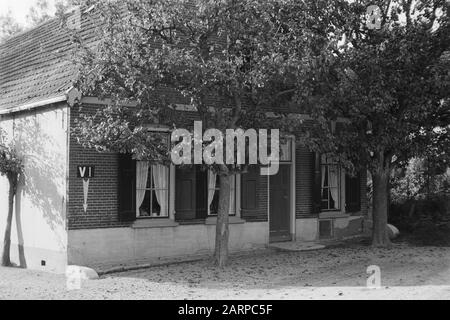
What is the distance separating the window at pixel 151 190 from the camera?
520 inches

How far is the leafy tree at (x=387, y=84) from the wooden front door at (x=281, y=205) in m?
2.49

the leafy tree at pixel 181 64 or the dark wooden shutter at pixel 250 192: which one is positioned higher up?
the leafy tree at pixel 181 64

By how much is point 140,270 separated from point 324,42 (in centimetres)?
616

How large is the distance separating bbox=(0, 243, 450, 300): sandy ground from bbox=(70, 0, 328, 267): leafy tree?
2309 millimetres

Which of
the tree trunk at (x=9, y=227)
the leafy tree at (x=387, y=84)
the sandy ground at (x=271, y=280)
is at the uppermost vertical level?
the leafy tree at (x=387, y=84)

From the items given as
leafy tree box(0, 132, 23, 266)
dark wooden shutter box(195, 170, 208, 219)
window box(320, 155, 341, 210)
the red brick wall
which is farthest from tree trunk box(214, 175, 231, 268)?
window box(320, 155, 341, 210)

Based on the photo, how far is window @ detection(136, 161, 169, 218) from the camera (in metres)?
13.2

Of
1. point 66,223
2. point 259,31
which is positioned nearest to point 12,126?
point 66,223

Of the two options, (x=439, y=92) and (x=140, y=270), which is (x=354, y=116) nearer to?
(x=439, y=92)

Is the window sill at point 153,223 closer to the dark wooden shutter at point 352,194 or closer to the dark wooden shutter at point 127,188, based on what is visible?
the dark wooden shutter at point 127,188

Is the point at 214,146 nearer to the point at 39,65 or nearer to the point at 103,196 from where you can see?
the point at 103,196

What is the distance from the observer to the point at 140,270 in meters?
12.0

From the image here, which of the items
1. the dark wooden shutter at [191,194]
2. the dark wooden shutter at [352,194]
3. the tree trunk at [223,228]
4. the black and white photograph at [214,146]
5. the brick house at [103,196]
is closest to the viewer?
the black and white photograph at [214,146]

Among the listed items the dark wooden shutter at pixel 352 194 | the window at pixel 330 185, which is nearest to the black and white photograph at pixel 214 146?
the window at pixel 330 185
